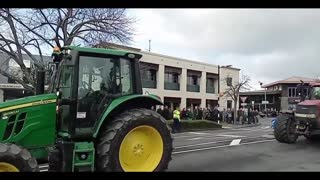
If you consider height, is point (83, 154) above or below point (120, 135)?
below

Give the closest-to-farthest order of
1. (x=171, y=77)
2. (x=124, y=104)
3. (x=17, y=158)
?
1. (x=17, y=158)
2. (x=124, y=104)
3. (x=171, y=77)

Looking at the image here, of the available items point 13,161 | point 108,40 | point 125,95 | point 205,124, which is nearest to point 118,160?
point 125,95

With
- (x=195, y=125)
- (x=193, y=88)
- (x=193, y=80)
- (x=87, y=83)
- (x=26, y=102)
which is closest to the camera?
(x=26, y=102)

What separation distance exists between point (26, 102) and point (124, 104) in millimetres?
1777

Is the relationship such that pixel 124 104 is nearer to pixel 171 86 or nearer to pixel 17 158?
pixel 17 158

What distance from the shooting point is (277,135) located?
570 inches

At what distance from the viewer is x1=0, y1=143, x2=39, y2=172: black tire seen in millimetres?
6359

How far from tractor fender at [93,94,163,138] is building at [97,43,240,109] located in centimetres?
3259

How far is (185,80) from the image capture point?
163 feet

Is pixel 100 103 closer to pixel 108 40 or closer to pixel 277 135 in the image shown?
pixel 277 135

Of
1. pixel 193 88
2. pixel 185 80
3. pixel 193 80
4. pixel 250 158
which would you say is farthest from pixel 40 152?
pixel 193 80

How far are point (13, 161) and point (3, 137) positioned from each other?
92cm

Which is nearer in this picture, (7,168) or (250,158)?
(7,168)

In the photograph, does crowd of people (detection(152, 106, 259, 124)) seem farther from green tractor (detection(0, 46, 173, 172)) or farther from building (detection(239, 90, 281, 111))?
building (detection(239, 90, 281, 111))
